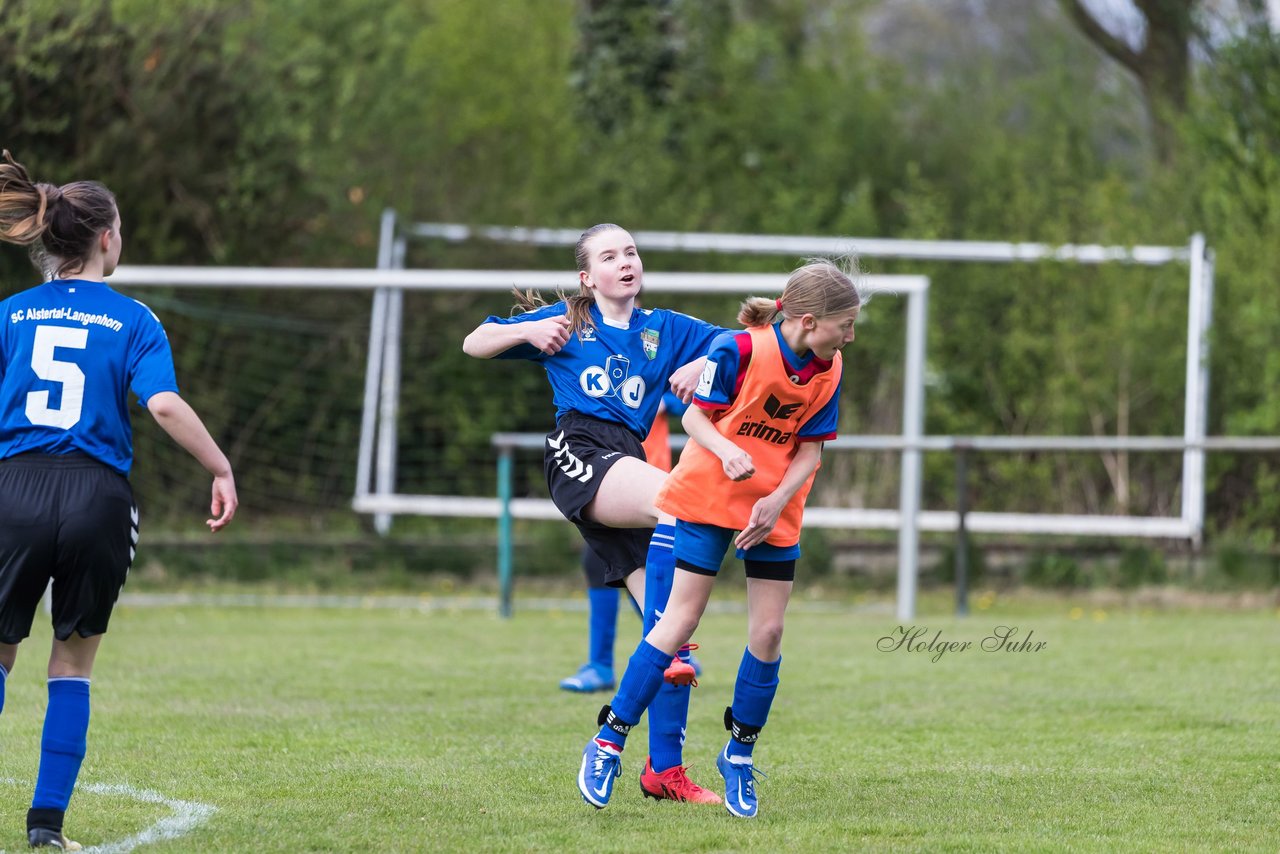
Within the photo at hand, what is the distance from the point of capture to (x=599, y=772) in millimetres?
4234

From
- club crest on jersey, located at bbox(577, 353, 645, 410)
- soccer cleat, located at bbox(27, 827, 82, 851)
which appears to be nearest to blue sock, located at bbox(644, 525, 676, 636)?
club crest on jersey, located at bbox(577, 353, 645, 410)

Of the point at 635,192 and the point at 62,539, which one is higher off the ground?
the point at 635,192

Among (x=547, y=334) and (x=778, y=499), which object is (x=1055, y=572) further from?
(x=778, y=499)

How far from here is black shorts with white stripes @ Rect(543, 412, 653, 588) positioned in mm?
4867

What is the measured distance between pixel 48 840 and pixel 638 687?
60.9 inches

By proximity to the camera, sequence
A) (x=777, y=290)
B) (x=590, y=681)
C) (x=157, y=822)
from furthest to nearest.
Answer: (x=777, y=290) → (x=590, y=681) → (x=157, y=822)

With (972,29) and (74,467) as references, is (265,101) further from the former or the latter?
(972,29)

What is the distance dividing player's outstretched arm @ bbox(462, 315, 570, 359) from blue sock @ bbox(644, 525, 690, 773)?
66 cm

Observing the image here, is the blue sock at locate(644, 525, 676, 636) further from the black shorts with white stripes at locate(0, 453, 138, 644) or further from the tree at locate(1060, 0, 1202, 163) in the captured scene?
the tree at locate(1060, 0, 1202, 163)

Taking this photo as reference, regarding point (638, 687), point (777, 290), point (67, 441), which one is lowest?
point (638, 687)

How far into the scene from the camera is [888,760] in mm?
5129

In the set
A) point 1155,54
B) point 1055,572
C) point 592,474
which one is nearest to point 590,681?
point 592,474

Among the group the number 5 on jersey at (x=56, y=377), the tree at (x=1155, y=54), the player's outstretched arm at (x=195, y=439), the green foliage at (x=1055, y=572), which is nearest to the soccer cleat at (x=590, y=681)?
the player's outstretched arm at (x=195, y=439)

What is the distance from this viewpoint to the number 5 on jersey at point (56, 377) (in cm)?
375
